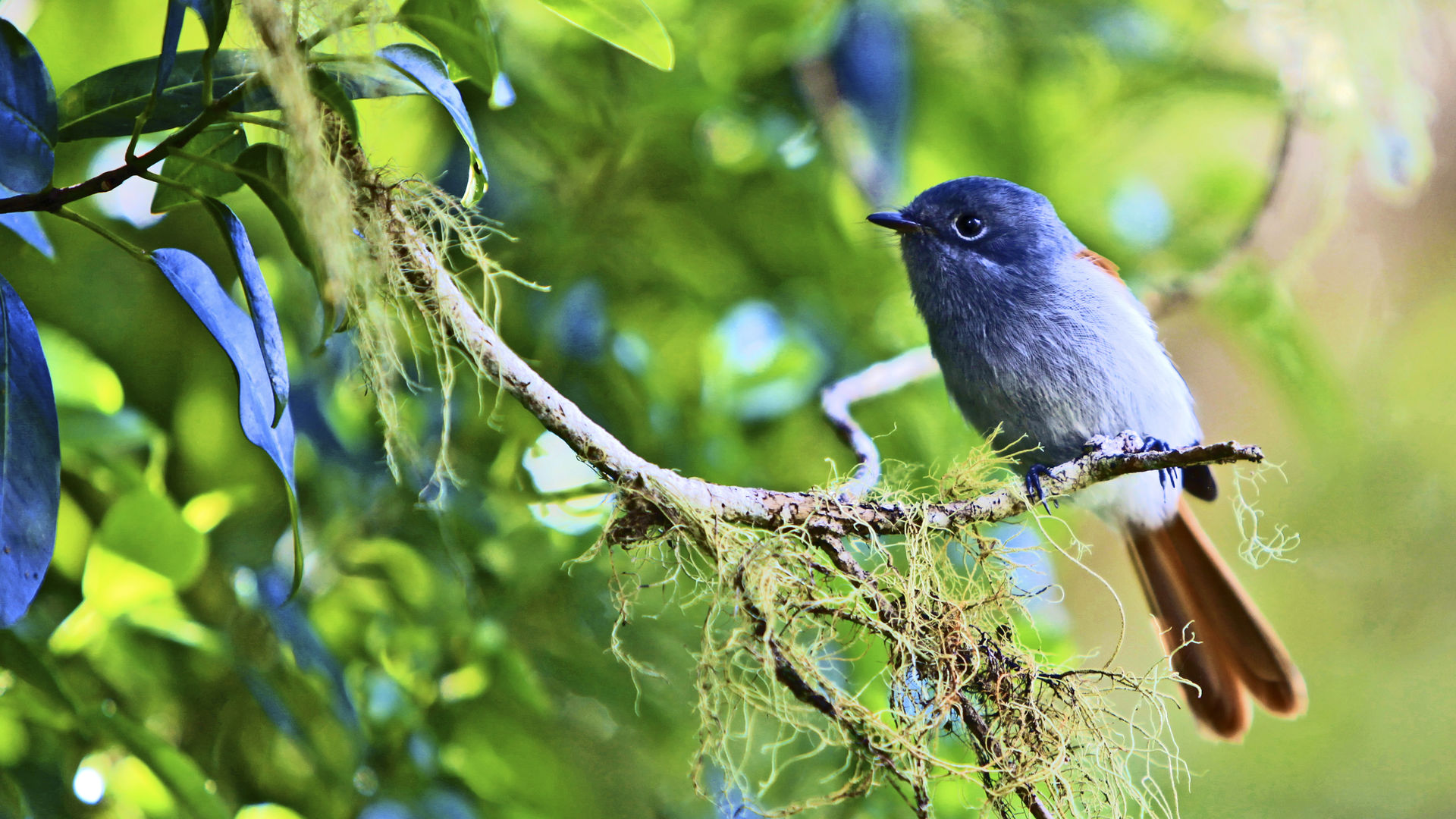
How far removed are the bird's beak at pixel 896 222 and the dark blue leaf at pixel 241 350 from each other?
0.84 metres

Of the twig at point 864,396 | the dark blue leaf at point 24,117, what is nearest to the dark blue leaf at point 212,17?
the dark blue leaf at point 24,117

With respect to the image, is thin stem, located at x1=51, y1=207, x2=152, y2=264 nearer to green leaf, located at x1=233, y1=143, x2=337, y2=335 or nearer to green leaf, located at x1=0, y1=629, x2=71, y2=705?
green leaf, located at x1=233, y1=143, x2=337, y2=335

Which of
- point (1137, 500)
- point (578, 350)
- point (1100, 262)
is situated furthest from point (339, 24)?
point (1137, 500)

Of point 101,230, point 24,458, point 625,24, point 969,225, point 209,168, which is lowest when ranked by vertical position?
point 24,458

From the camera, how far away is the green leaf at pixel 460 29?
710 mm

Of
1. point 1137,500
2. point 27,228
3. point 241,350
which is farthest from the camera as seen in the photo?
point 1137,500

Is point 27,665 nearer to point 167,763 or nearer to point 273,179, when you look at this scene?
point 167,763

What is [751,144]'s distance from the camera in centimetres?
160

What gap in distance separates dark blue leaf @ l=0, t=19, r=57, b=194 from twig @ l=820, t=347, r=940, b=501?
2.13 feet

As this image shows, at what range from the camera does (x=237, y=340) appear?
753 millimetres

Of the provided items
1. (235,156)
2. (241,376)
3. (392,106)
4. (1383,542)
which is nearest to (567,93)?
(392,106)

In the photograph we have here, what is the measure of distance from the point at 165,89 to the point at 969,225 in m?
1.01

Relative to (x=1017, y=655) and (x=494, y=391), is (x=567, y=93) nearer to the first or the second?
(x=494, y=391)

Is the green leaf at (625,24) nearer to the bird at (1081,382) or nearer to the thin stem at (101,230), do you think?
the thin stem at (101,230)
